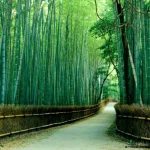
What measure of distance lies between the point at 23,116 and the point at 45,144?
1.93 meters

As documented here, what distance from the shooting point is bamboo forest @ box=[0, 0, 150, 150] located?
7.99 m

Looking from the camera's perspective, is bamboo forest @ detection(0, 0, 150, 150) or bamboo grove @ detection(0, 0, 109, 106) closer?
bamboo forest @ detection(0, 0, 150, 150)

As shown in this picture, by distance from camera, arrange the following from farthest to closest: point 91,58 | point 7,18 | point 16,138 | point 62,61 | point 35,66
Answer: point 91,58 < point 62,61 < point 35,66 < point 7,18 < point 16,138

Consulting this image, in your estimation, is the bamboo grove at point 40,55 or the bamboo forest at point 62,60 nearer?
the bamboo forest at point 62,60

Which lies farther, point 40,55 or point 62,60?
point 62,60

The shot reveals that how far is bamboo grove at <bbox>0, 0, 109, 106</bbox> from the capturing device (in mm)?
9008

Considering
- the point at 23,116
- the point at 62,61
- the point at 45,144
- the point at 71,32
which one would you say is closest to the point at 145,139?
the point at 45,144

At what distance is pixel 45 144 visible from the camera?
7117mm

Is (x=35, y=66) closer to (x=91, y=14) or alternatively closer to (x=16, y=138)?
(x=16, y=138)

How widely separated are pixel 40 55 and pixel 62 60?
107 inches

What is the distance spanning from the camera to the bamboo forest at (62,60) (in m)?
7.99

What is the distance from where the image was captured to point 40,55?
11.9m

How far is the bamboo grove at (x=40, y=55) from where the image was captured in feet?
29.6

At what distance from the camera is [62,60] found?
14555 millimetres
